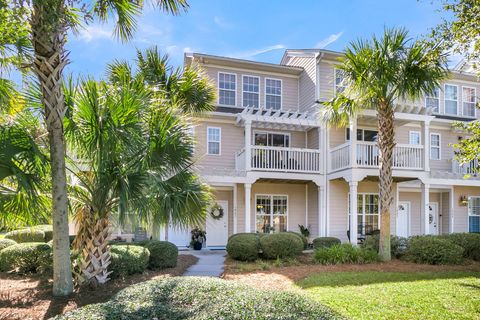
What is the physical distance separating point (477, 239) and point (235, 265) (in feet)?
29.4

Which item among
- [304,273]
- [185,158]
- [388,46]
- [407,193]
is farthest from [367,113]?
[185,158]

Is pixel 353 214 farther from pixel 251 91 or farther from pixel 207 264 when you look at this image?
pixel 251 91

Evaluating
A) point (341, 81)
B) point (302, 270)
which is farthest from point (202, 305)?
point (341, 81)

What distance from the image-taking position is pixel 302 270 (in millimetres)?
11031

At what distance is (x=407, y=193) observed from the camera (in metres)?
20.0

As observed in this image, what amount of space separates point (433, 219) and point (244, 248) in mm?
13598

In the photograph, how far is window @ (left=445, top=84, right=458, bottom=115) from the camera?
20844 mm

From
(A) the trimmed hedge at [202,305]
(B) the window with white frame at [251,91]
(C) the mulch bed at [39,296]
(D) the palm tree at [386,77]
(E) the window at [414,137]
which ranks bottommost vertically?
(C) the mulch bed at [39,296]

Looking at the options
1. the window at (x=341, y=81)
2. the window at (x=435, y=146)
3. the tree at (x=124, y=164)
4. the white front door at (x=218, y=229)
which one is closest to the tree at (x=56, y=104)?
the tree at (x=124, y=164)

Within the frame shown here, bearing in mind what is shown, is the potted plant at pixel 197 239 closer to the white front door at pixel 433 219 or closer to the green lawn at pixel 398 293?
the green lawn at pixel 398 293

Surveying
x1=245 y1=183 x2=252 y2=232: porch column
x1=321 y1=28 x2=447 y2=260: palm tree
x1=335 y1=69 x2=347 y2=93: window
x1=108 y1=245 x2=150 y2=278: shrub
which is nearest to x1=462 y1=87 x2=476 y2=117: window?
x1=335 y1=69 x2=347 y2=93: window

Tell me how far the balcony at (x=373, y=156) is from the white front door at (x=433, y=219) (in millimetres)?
6008

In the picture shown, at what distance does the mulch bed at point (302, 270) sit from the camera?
31.7 ft

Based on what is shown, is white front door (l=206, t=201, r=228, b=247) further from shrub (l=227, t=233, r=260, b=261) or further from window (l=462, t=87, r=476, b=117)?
window (l=462, t=87, r=476, b=117)
